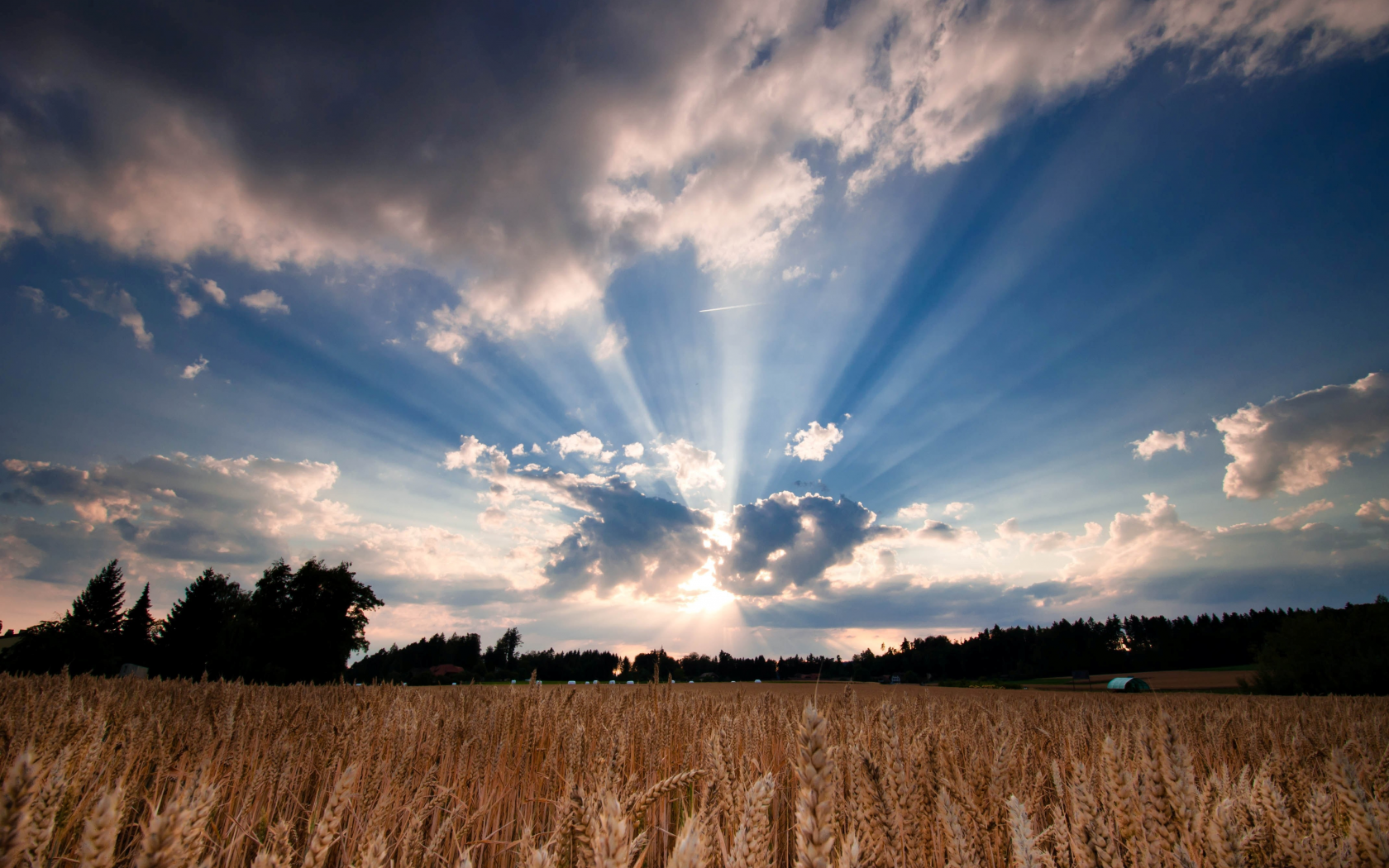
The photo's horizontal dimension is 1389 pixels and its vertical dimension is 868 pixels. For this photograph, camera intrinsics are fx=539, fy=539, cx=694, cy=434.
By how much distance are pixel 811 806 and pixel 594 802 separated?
1351mm

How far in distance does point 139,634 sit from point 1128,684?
341ft

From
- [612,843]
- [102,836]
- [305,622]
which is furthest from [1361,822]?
[305,622]

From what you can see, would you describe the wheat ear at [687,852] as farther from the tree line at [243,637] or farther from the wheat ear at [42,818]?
the tree line at [243,637]

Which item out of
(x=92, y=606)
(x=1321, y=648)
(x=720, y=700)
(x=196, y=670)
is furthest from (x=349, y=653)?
(x=1321, y=648)

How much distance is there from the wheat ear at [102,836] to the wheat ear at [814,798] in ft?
4.97

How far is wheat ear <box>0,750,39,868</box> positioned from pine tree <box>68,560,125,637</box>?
291ft

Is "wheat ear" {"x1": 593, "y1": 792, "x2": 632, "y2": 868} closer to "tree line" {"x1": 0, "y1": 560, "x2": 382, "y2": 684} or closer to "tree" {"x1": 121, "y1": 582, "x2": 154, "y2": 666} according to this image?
"tree line" {"x1": 0, "y1": 560, "x2": 382, "y2": 684}

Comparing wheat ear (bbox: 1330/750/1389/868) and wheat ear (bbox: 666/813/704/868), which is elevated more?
wheat ear (bbox: 666/813/704/868)

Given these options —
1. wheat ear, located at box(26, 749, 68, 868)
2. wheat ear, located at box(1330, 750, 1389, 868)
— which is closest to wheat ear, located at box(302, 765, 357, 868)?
wheat ear, located at box(26, 749, 68, 868)

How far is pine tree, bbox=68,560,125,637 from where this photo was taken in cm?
6291

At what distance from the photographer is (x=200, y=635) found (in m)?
52.7

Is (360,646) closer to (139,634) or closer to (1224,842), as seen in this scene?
(139,634)

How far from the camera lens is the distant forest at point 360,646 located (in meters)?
35.8

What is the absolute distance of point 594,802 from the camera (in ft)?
7.15
